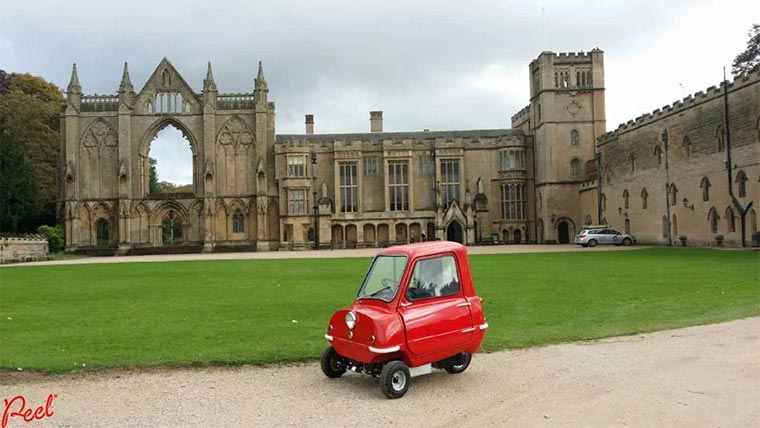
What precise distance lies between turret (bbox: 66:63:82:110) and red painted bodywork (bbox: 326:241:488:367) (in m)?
57.4

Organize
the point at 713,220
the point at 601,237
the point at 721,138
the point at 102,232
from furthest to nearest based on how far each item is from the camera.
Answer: the point at 102,232
the point at 601,237
the point at 713,220
the point at 721,138

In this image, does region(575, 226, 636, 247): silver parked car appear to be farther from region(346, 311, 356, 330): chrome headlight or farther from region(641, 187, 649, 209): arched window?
region(346, 311, 356, 330): chrome headlight

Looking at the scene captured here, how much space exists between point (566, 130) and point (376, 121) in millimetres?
18903

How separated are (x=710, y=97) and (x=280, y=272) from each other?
88.4 ft

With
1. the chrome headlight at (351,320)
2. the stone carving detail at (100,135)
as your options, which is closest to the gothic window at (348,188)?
the stone carving detail at (100,135)

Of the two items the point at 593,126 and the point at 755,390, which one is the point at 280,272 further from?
the point at 593,126

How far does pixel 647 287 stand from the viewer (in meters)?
16.6

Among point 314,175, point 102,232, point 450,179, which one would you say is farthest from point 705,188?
point 102,232

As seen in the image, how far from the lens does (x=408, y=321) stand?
7473 mm

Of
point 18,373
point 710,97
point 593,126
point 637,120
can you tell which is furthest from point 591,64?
point 18,373

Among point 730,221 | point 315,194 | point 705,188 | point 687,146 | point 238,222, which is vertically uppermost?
point 687,146

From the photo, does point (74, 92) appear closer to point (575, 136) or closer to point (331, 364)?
point (575, 136)

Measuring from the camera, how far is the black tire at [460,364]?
8234 millimetres

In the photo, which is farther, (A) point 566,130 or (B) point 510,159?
(B) point 510,159
